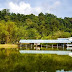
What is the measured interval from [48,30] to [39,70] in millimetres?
48633

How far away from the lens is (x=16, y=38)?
51.9 metres

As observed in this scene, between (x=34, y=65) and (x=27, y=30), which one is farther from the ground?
(x=27, y=30)

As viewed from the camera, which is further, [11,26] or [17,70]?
[11,26]

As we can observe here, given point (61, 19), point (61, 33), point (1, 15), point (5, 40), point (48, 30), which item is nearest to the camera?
point (5, 40)

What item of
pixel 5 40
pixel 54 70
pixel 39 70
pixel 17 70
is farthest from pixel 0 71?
pixel 5 40

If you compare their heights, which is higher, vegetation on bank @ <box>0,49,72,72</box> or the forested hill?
the forested hill

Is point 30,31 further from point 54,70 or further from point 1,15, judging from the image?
point 54,70

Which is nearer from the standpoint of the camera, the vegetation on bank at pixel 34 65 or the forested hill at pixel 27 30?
the vegetation on bank at pixel 34 65

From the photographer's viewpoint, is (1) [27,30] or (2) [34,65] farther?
(1) [27,30]

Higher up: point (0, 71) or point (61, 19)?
point (61, 19)

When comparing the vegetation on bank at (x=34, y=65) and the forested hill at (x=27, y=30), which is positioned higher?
the forested hill at (x=27, y=30)

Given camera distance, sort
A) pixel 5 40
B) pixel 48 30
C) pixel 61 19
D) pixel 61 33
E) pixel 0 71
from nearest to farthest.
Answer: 1. pixel 0 71
2. pixel 5 40
3. pixel 61 33
4. pixel 48 30
5. pixel 61 19

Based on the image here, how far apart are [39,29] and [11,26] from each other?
1611cm

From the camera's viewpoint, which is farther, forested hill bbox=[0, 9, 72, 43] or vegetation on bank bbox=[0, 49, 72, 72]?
forested hill bbox=[0, 9, 72, 43]
